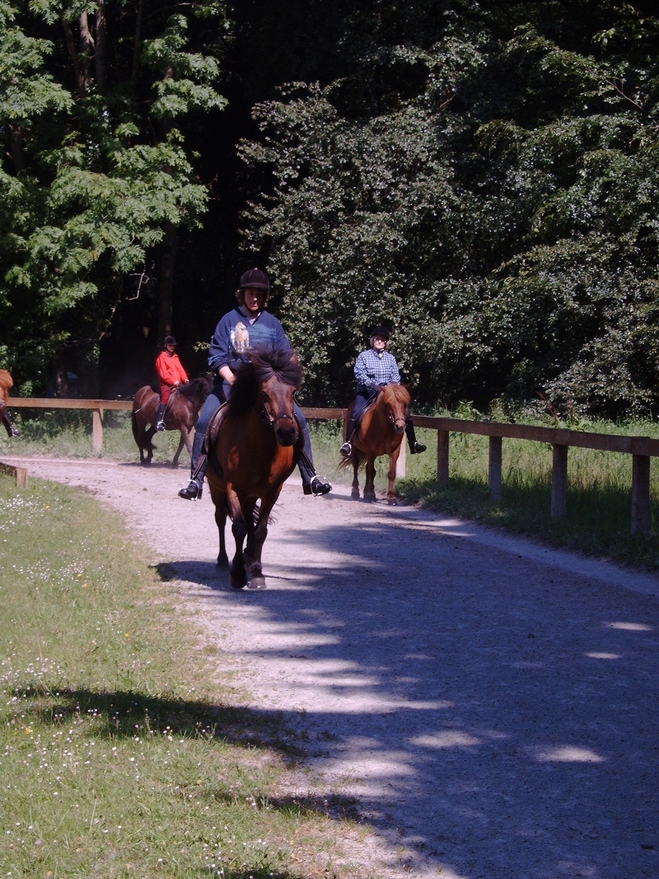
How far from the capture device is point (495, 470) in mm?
16281

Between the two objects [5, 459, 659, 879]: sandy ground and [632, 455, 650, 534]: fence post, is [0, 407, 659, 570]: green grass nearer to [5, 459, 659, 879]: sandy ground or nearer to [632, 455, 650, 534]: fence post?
[632, 455, 650, 534]: fence post

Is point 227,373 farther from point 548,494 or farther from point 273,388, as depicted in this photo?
point 548,494

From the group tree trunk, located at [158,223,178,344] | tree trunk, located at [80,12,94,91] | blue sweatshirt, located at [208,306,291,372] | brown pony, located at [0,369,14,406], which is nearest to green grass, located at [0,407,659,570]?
blue sweatshirt, located at [208,306,291,372]

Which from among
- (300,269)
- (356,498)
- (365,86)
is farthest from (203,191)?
(356,498)

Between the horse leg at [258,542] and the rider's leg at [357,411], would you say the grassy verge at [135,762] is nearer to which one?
the horse leg at [258,542]

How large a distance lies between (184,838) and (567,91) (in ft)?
79.4

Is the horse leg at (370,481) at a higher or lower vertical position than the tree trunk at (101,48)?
lower

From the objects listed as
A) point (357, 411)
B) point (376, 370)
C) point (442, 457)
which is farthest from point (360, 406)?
point (442, 457)

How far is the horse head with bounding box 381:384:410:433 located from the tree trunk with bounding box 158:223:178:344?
50.3 feet

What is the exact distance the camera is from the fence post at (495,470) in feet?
53.3

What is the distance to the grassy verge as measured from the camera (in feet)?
14.3

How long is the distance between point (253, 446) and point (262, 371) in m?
0.71

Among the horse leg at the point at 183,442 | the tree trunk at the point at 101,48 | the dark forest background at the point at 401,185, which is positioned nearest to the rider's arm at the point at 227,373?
the horse leg at the point at 183,442

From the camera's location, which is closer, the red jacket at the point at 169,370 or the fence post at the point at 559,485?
the fence post at the point at 559,485
